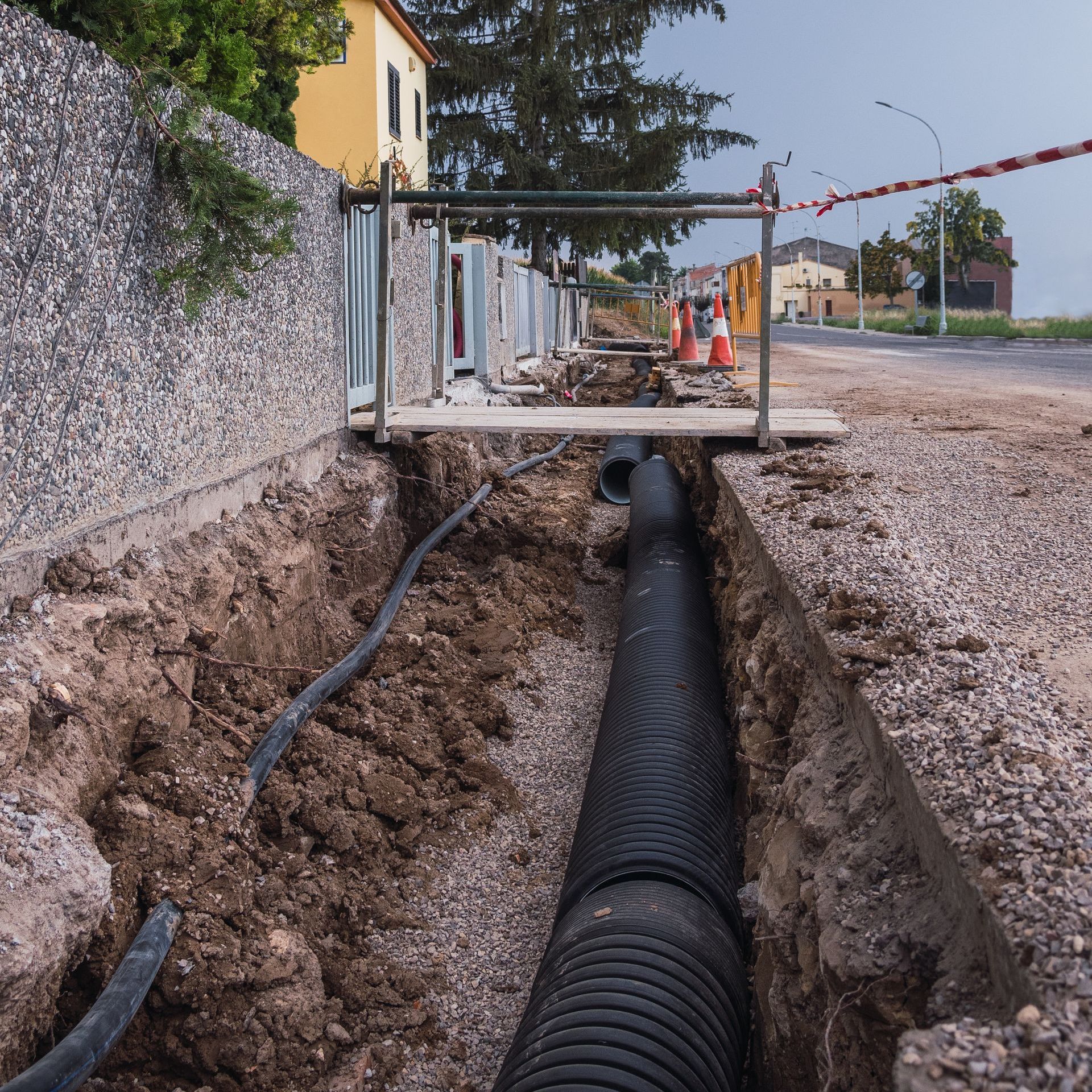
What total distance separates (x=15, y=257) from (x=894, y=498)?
12.6 ft

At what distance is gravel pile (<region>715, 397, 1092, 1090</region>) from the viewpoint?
139cm

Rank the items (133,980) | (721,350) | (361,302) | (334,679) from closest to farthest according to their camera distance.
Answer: (133,980) < (334,679) < (361,302) < (721,350)

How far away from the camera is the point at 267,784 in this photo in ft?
10.9

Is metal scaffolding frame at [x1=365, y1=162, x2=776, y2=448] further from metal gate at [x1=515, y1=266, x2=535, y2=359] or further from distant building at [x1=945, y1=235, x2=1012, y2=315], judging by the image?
distant building at [x1=945, y1=235, x2=1012, y2=315]

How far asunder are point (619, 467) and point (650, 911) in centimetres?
636

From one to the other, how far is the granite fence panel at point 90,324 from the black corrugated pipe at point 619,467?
14.7 ft

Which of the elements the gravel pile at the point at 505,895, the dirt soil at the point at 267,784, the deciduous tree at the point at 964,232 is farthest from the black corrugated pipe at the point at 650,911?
the deciduous tree at the point at 964,232

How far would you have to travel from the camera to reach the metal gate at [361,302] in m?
6.14

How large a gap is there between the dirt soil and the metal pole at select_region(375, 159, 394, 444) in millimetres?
842

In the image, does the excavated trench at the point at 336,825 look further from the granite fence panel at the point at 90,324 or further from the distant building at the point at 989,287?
the distant building at the point at 989,287

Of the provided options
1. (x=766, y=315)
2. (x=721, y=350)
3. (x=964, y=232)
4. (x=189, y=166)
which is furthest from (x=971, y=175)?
(x=964, y=232)

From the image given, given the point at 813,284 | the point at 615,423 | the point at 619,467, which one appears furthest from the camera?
the point at 813,284

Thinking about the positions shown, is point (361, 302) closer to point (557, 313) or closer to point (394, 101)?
point (557, 313)

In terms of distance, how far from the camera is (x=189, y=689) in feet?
11.1
